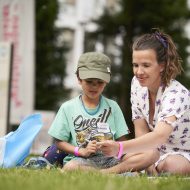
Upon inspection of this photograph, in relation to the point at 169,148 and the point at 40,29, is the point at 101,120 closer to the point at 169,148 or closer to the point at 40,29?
the point at 169,148

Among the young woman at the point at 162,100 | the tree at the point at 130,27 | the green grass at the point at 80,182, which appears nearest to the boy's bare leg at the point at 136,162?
the young woman at the point at 162,100

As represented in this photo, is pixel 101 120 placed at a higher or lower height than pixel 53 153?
higher

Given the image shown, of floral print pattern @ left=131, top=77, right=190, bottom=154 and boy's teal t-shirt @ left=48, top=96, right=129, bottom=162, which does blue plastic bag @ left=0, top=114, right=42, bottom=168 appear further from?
floral print pattern @ left=131, top=77, right=190, bottom=154

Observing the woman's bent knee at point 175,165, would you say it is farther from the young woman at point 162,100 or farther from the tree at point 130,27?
the tree at point 130,27

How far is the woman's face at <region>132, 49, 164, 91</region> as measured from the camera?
14.1 feet

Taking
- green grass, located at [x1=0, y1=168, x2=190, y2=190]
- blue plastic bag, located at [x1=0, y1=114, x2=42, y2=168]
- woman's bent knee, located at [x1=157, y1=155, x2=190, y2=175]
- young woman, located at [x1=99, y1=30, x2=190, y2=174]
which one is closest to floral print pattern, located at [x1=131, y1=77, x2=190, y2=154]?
young woman, located at [x1=99, y1=30, x2=190, y2=174]

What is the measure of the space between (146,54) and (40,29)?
16939mm

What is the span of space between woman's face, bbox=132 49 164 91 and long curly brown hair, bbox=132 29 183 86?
0.04 meters

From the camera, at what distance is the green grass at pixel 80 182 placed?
291 cm

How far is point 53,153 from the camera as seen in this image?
15.6 feet

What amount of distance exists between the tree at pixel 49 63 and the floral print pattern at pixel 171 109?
1571 centimetres

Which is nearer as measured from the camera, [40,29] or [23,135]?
[23,135]

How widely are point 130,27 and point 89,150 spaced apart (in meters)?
16.6

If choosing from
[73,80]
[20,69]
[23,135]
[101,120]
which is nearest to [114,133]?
[101,120]
